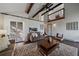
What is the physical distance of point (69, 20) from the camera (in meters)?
1.99

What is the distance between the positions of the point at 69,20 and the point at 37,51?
0.89 meters

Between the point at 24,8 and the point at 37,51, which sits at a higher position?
the point at 24,8

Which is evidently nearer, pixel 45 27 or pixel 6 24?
pixel 6 24

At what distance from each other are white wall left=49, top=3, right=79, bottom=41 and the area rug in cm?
21

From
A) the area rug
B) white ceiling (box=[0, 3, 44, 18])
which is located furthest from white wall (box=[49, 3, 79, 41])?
white ceiling (box=[0, 3, 44, 18])

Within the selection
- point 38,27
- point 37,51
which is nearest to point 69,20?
point 38,27

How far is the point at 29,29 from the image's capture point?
208 centimetres

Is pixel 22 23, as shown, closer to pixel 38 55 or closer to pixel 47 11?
pixel 47 11

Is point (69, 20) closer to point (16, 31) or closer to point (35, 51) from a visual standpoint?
point (35, 51)

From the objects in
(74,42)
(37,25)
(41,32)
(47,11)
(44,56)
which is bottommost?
(44,56)

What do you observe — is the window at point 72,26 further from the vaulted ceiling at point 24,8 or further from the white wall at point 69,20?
the vaulted ceiling at point 24,8

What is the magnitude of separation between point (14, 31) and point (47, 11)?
0.79m

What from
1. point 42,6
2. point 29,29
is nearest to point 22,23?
point 29,29

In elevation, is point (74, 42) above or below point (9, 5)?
below
